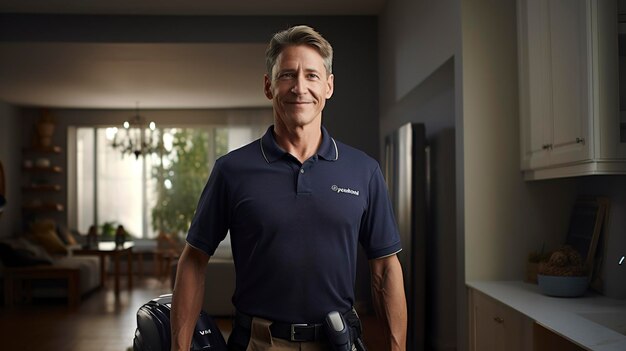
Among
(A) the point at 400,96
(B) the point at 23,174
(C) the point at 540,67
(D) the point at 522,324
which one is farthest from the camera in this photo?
(B) the point at 23,174

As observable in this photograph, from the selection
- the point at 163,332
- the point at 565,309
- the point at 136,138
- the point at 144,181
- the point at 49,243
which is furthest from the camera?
the point at 144,181

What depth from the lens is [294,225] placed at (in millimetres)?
1641

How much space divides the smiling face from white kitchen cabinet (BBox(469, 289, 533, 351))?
57.3 inches

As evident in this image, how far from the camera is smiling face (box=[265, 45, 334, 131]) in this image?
164 cm

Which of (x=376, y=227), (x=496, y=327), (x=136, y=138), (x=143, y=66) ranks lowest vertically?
(x=496, y=327)

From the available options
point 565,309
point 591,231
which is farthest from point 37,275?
point 565,309

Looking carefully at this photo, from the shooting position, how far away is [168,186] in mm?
12961

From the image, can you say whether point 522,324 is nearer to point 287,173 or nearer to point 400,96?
point 287,173

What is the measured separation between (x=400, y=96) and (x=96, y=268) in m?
5.90

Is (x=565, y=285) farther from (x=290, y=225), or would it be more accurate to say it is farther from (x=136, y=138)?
(x=136, y=138)

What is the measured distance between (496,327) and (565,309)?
1.12 ft

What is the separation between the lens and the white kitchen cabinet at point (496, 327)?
2.80 metres

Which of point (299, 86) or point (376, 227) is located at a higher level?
point (299, 86)

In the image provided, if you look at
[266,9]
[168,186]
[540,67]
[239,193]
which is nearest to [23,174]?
[168,186]
